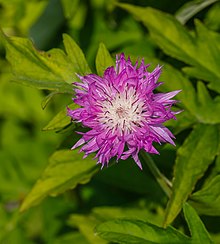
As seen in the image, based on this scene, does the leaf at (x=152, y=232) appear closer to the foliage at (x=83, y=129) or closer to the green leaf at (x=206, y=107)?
the foliage at (x=83, y=129)

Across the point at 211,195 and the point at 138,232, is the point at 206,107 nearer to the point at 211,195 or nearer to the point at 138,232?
the point at 211,195

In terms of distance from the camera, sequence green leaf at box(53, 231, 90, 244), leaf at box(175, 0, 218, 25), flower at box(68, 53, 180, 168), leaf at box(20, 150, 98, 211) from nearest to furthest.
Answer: flower at box(68, 53, 180, 168), leaf at box(20, 150, 98, 211), leaf at box(175, 0, 218, 25), green leaf at box(53, 231, 90, 244)

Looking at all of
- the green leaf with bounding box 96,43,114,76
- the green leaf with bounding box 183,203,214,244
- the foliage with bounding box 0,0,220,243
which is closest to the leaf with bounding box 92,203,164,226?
the foliage with bounding box 0,0,220,243

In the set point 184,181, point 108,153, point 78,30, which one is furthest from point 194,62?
point 78,30

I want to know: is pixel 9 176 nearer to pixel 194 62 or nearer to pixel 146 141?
pixel 194 62

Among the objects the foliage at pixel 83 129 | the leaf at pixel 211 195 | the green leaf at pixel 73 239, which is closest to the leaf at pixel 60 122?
the foliage at pixel 83 129

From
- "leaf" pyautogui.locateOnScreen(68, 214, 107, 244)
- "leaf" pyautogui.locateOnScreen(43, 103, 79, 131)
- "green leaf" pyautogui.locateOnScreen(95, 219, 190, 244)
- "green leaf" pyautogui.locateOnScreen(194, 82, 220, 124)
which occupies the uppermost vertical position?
"leaf" pyautogui.locateOnScreen(43, 103, 79, 131)

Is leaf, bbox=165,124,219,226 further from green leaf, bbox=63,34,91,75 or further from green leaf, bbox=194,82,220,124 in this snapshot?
green leaf, bbox=63,34,91,75
